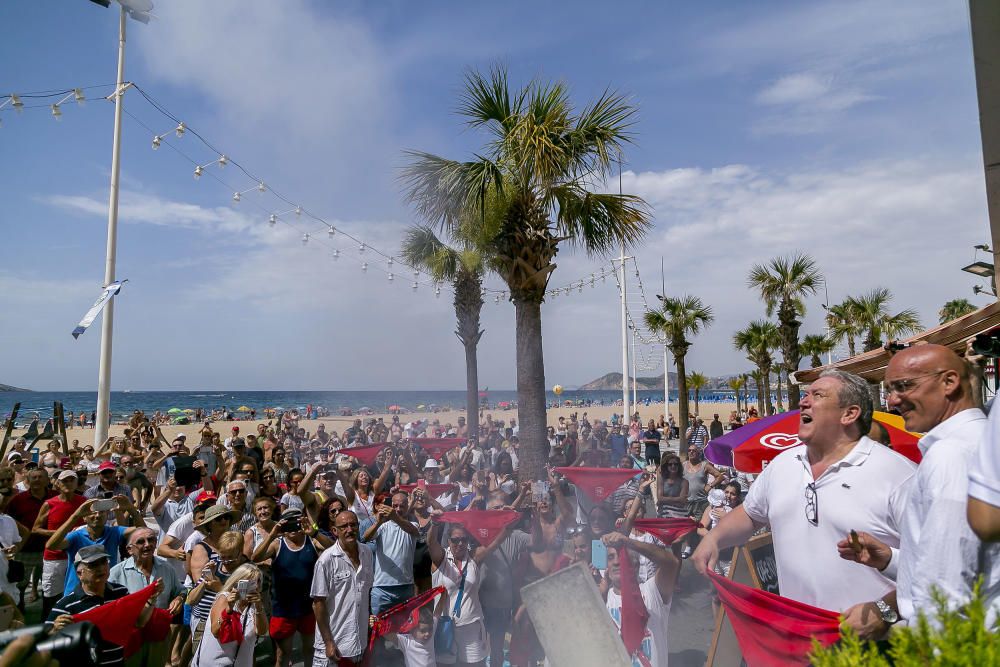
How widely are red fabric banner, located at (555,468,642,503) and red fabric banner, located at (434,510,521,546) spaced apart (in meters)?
2.46

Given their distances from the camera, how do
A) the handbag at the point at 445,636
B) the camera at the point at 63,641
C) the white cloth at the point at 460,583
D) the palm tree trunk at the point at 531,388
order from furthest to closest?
the palm tree trunk at the point at 531,388 → the white cloth at the point at 460,583 → the handbag at the point at 445,636 → the camera at the point at 63,641

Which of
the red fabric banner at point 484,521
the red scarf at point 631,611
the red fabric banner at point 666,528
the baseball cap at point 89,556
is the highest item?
the baseball cap at point 89,556

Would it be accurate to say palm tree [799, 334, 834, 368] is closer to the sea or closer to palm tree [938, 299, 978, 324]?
palm tree [938, 299, 978, 324]

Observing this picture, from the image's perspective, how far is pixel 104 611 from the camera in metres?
4.03

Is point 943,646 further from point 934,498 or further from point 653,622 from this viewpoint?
point 653,622

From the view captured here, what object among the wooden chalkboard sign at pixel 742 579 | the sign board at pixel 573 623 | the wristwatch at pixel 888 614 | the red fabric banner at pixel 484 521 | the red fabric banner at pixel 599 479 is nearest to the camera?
the wristwatch at pixel 888 614

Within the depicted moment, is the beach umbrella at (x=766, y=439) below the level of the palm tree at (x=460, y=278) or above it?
below

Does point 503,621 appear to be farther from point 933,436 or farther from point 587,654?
point 933,436

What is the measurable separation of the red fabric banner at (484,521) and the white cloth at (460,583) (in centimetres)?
25

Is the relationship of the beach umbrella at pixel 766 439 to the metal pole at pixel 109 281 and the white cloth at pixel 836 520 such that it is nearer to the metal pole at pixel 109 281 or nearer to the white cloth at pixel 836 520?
the white cloth at pixel 836 520

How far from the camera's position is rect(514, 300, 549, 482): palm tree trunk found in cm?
914

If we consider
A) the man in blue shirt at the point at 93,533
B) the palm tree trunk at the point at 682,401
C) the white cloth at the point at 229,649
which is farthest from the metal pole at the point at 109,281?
the palm tree trunk at the point at 682,401

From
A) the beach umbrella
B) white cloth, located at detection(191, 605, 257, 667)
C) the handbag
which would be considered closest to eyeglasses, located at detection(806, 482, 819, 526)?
the beach umbrella

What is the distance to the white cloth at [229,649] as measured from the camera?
412 centimetres
